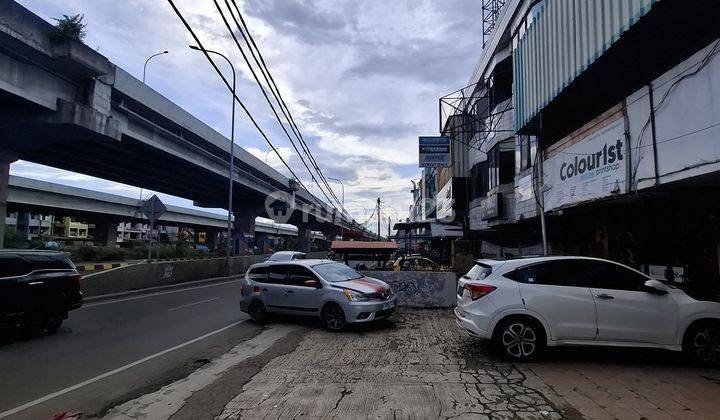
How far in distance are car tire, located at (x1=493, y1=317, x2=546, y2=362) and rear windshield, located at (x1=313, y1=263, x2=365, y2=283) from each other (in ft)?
14.4

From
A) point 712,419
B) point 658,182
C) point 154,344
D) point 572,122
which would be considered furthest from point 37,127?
point 712,419

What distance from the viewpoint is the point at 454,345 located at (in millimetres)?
8344

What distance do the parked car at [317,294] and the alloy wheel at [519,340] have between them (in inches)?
133

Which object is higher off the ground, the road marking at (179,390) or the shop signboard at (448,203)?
the shop signboard at (448,203)

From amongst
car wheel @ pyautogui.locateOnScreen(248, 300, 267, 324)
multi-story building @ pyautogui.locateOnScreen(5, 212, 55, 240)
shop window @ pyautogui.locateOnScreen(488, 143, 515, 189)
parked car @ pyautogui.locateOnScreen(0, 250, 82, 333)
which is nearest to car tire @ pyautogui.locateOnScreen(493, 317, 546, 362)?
car wheel @ pyautogui.locateOnScreen(248, 300, 267, 324)

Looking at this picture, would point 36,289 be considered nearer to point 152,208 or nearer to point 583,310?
point 152,208

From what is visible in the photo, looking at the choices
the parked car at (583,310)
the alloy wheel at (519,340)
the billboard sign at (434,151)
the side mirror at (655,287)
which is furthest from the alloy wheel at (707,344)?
the billboard sign at (434,151)

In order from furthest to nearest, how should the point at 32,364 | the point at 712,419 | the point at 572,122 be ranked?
the point at 572,122
the point at 32,364
the point at 712,419

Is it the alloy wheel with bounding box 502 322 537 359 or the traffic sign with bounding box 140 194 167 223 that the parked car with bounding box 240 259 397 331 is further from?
the traffic sign with bounding box 140 194 167 223

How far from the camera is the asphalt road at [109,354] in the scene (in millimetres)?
5937

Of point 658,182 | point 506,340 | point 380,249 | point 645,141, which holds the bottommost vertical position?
point 506,340

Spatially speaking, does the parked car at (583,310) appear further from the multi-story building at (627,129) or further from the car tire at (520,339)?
the multi-story building at (627,129)

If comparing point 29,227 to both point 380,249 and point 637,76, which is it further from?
point 637,76

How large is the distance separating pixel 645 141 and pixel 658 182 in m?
0.82
